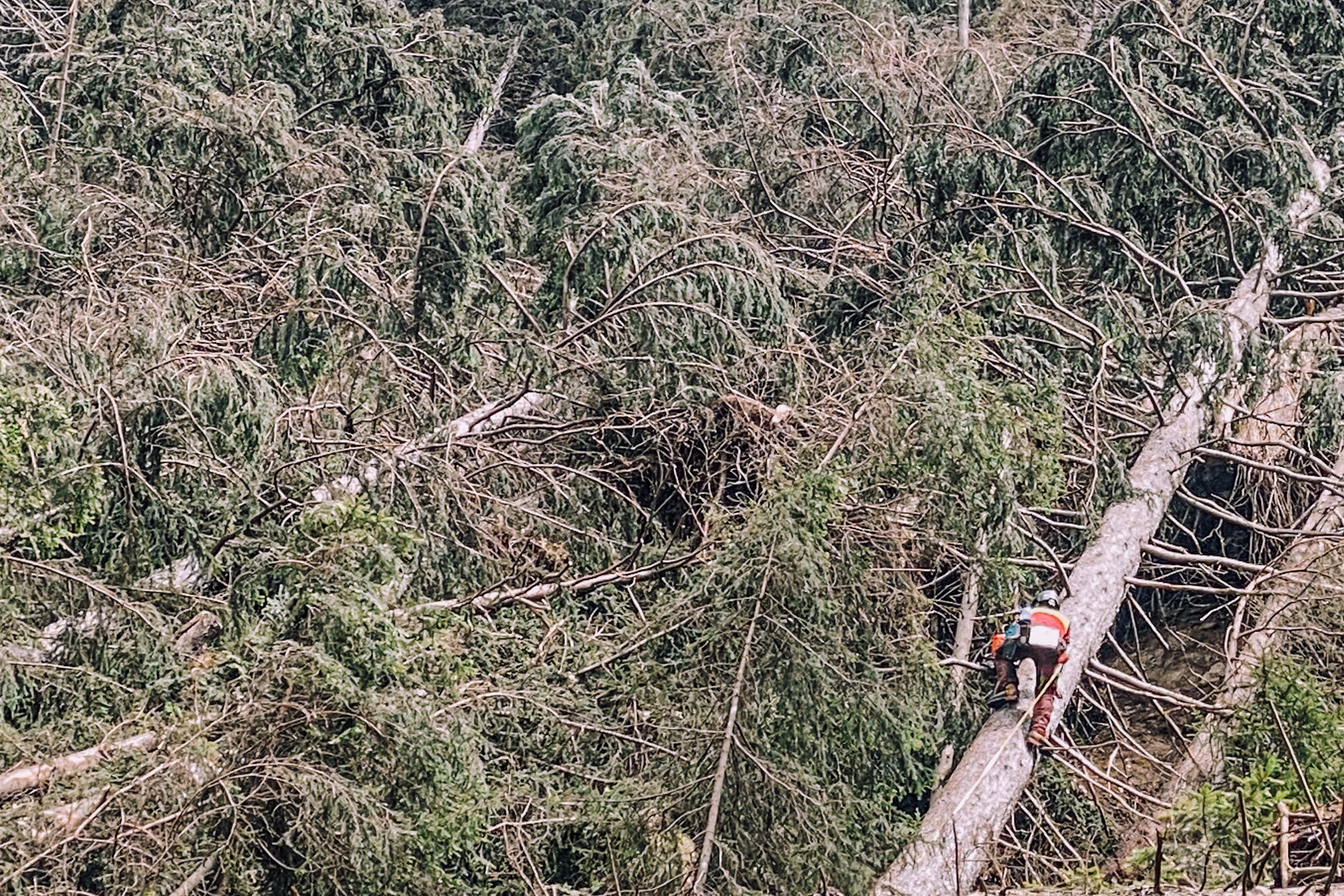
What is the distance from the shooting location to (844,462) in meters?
6.48

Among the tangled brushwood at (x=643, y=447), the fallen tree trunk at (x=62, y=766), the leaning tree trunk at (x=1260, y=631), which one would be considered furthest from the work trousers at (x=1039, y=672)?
the fallen tree trunk at (x=62, y=766)

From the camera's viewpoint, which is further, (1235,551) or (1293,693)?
(1235,551)

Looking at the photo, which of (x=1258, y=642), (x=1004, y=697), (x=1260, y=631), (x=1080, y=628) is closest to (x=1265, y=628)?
(x=1260, y=631)

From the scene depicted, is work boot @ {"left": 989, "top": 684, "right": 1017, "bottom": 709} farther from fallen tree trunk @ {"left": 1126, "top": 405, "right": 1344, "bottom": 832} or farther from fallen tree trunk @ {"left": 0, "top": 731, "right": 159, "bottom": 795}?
fallen tree trunk @ {"left": 0, "top": 731, "right": 159, "bottom": 795}

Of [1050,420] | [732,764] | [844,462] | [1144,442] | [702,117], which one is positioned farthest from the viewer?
[702,117]

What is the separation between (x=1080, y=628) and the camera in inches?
282

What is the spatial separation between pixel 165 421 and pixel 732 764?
3.07m

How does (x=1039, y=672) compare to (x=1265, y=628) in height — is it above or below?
above

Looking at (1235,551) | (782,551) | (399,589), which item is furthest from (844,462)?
(1235,551)

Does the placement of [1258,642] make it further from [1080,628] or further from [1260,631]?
[1080,628]

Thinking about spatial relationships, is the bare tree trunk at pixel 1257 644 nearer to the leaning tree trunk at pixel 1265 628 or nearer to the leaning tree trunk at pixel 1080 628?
the leaning tree trunk at pixel 1265 628

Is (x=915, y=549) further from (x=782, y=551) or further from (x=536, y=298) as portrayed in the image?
(x=536, y=298)

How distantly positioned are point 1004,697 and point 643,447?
2.97 m

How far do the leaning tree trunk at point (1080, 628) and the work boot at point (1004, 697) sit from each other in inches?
1.4
